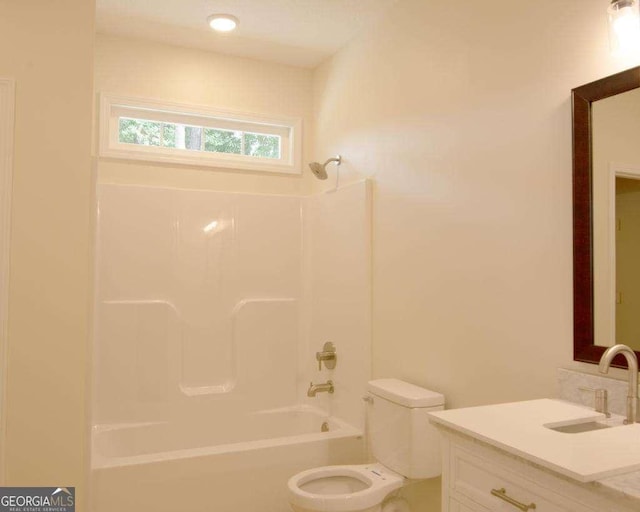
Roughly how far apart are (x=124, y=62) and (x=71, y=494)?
2532mm

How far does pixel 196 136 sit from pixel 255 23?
858 millimetres

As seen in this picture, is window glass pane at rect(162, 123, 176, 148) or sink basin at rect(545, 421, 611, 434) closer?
sink basin at rect(545, 421, 611, 434)

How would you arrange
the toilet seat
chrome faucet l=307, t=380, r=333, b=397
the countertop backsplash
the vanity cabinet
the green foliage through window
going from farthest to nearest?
the green foliage through window → chrome faucet l=307, t=380, r=333, b=397 → the toilet seat → the countertop backsplash → the vanity cabinet

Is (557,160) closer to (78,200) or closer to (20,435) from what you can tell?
(78,200)

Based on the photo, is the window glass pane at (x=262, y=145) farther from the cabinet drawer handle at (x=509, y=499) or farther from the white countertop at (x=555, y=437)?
the cabinet drawer handle at (x=509, y=499)

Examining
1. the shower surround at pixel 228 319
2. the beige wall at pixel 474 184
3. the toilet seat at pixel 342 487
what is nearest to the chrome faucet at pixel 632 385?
the beige wall at pixel 474 184

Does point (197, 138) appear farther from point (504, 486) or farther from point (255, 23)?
point (504, 486)

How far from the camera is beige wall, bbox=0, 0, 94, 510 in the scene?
7.35 feet

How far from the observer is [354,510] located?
220 centimetres

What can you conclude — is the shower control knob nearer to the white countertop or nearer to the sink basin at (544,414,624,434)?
the white countertop

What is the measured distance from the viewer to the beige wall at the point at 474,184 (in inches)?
73.2

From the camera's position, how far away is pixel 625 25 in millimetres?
1578

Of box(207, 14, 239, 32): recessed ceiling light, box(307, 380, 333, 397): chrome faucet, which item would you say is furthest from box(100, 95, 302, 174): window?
box(307, 380, 333, 397): chrome faucet

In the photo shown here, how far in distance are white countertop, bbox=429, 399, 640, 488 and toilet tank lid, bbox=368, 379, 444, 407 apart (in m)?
0.62
